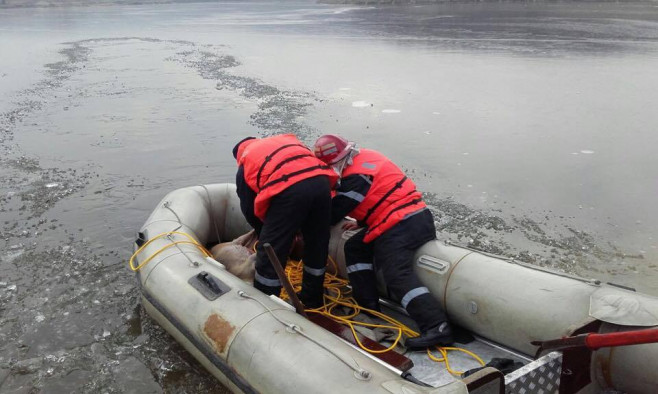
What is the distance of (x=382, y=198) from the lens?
392 cm

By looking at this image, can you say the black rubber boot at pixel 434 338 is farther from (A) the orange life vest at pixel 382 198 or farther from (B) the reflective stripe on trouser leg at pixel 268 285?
(B) the reflective stripe on trouser leg at pixel 268 285

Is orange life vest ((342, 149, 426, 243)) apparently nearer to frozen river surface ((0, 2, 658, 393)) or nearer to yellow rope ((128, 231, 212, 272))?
yellow rope ((128, 231, 212, 272))

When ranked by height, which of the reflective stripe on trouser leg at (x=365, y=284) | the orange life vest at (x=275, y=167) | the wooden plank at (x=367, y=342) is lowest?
A: the wooden plank at (x=367, y=342)

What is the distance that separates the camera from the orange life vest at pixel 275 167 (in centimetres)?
365

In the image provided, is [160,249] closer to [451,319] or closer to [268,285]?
[268,285]

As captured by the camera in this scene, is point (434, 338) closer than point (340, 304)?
Yes

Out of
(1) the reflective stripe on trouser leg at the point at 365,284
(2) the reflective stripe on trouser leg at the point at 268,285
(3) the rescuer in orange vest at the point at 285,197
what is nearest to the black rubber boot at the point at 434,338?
(1) the reflective stripe on trouser leg at the point at 365,284

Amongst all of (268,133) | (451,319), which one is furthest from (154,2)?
(451,319)

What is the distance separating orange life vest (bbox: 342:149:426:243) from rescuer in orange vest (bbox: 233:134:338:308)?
251 millimetres

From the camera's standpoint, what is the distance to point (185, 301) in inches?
146

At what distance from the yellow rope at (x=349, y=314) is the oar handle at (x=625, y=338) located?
109cm

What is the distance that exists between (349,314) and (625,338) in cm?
222

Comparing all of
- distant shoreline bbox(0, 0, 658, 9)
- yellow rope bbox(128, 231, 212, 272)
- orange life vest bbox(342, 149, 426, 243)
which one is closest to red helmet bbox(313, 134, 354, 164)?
orange life vest bbox(342, 149, 426, 243)

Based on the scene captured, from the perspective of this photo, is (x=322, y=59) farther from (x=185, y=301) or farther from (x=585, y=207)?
(x=185, y=301)
